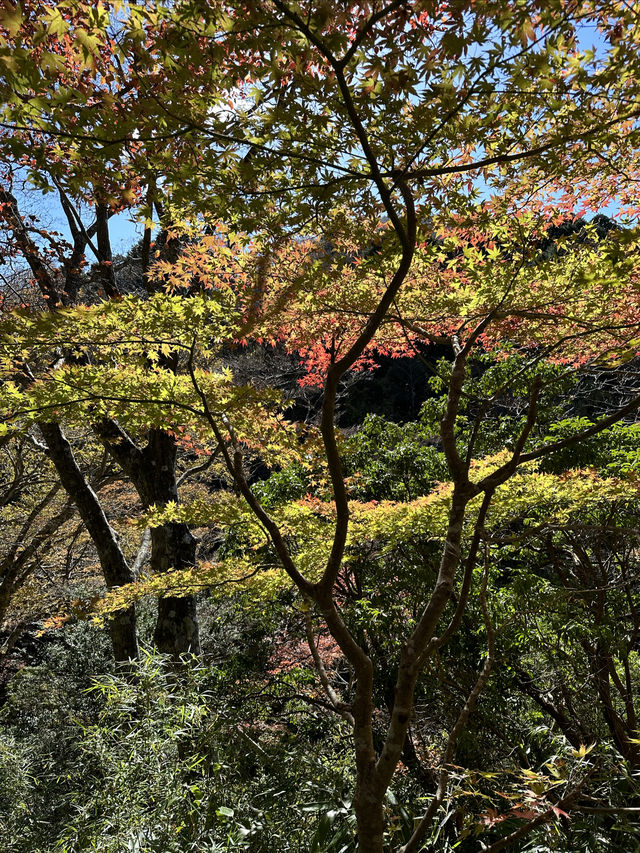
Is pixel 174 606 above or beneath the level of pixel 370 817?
above

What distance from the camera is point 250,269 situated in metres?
2.99

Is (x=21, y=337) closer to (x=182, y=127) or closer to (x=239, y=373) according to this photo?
(x=182, y=127)

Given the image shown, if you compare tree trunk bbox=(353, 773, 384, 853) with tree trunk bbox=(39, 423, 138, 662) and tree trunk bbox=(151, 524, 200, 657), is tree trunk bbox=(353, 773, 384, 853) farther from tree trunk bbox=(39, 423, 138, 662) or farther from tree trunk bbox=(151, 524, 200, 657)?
tree trunk bbox=(39, 423, 138, 662)

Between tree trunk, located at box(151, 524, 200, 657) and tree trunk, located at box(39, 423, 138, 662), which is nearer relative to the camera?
tree trunk, located at box(151, 524, 200, 657)

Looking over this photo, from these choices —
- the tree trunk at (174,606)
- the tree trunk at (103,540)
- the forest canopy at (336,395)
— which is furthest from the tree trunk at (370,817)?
the tree trunk at (103,540)

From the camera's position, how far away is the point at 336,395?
340cm

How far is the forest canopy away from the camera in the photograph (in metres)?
1.66

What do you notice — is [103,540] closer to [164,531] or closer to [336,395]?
[164,531]

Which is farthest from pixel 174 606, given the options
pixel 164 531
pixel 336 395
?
pixel 336 395

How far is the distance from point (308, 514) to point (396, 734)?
1.99 meters

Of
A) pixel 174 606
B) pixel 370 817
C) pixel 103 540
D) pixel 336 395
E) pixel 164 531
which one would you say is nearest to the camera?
pixel 370 817

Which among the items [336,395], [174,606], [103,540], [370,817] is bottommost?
[370,817]

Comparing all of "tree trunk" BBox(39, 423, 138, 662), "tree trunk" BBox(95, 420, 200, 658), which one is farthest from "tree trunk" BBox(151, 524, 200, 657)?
"tree trunk" BBox(39, 423, 138, 662)

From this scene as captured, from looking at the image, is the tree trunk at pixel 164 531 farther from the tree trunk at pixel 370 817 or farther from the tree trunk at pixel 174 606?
the tree trunk at pixel 370 817
